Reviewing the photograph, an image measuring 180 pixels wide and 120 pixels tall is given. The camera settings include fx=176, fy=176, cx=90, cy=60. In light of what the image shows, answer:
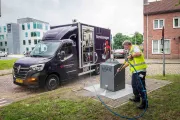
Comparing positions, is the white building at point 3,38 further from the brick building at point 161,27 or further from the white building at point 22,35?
the brick building at point 161,27

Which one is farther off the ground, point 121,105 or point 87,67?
point 87,67

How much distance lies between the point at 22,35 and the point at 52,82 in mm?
64393

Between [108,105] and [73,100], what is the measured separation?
121cm

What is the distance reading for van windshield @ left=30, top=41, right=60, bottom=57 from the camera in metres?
8.02

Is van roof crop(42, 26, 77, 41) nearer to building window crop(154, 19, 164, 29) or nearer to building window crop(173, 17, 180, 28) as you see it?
building window crop(154, 19, 164, 29)

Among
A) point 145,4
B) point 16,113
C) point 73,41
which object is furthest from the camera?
point 145,4

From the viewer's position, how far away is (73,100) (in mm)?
5688

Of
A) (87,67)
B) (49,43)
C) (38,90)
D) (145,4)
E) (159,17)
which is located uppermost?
(145,4)

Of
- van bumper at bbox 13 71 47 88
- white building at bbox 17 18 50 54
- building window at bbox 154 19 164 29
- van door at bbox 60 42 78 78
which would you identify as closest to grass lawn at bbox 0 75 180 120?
van bumper at bbox 13 71 47 88

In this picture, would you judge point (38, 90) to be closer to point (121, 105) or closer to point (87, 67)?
point (87, 67)

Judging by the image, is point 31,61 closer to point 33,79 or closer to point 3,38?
point 33,79

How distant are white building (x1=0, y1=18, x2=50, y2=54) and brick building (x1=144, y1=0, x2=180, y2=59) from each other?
156ft

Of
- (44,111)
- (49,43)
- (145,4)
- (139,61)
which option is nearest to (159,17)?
(145,4)

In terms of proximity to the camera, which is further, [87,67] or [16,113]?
[87,67]
